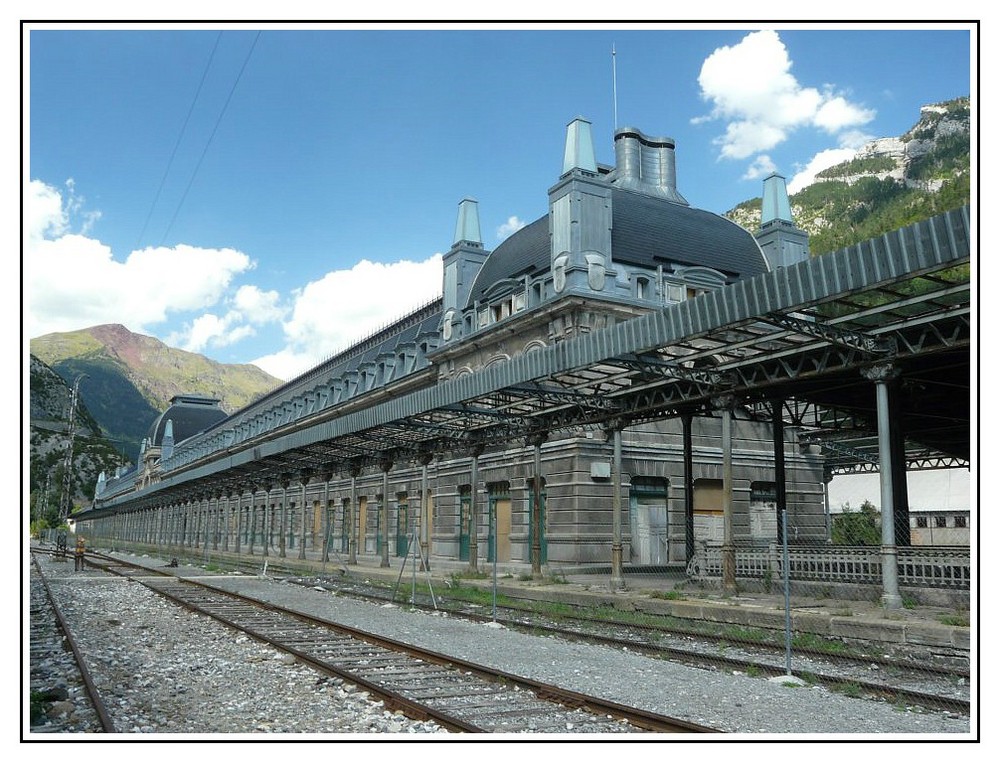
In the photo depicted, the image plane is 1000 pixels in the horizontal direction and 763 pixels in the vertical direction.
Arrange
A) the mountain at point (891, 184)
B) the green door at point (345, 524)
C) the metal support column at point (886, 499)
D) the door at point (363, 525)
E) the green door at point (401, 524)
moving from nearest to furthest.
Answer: the metal support column at point (886, 499)
the green door at point (401, 524)
the door at point (363, 525)
the green door at point (345, 524)
the mountain at point (891, 184)

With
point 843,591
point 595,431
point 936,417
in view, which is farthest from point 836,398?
point 595,431

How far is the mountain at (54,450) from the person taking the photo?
120 m

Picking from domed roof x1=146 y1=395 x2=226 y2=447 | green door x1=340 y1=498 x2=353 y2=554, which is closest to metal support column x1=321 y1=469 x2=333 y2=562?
green door x1=340 y1=498 x2=353 y2=554

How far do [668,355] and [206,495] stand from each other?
55.8m

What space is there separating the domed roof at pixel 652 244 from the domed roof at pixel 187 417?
9312 cm

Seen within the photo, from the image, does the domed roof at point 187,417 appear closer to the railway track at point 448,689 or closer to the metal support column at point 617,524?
the metal support column at point 617,524

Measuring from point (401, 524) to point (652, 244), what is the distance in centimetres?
2025

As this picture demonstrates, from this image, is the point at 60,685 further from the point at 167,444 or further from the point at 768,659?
the point at 167,444

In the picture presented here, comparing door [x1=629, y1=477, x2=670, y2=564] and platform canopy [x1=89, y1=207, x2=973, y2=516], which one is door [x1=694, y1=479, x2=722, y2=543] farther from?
platform canopy [x1=89, y1=207, x2=973, y2=516]

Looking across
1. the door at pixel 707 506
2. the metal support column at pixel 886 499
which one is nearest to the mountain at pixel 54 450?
the door at pixel 707 506

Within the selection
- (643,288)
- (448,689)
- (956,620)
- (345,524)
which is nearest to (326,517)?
(643,288)

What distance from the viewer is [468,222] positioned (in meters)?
46.7

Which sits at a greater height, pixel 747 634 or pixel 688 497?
pixel 688 497

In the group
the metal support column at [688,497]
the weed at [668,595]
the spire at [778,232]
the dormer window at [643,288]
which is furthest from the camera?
the spire at [778,232]
